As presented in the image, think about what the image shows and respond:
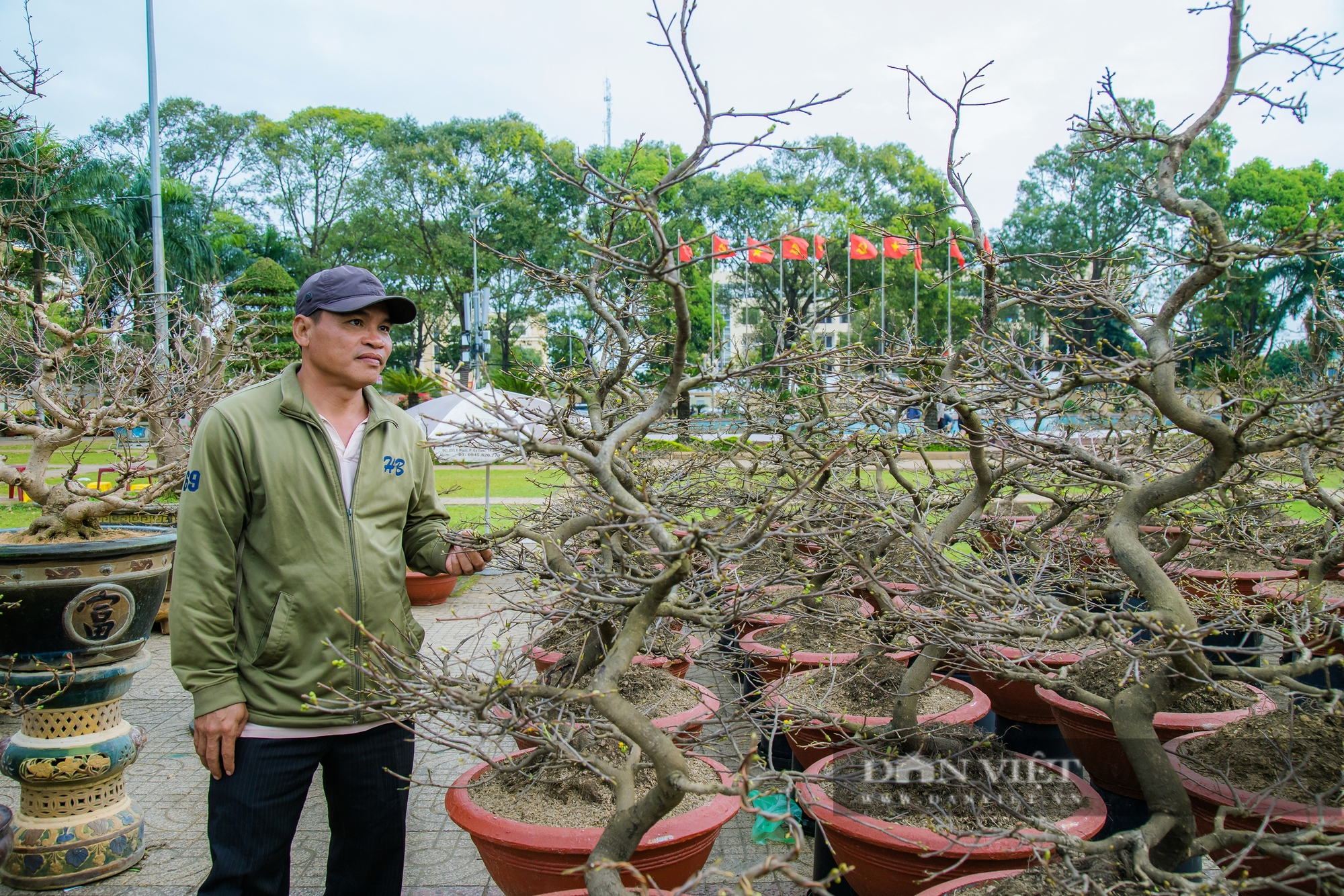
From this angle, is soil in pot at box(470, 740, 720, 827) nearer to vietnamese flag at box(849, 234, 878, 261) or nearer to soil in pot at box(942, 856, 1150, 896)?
soil in pot at box(942, 856, 1150, 896)

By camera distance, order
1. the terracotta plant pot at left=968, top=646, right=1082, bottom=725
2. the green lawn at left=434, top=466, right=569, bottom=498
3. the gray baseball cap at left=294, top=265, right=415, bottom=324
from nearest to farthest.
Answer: the gray baseball cap at left=294, top=265, right=415, bottom=324, the terracotta plant pot at left=968, top=646, right=1082, bottom=725, the green lawn at left=434, top=466, right=569, bottom=498

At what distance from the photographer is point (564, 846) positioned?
2354mm

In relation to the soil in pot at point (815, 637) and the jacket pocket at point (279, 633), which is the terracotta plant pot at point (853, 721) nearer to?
the soil in pot at point (815, 637)

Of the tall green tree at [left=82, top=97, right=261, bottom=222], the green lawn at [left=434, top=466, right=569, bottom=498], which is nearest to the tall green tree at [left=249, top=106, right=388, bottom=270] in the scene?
the tall green tree at [left=82, top=97, right=261, bottom=222]

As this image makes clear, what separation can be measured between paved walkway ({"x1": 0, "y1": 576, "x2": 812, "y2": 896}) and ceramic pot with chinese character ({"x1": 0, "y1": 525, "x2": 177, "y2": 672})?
86 centimetres

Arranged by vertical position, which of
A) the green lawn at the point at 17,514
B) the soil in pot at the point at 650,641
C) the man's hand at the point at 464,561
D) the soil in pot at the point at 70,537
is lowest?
the green lawn at the point at 17,514

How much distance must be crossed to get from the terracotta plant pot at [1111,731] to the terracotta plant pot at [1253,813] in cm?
37

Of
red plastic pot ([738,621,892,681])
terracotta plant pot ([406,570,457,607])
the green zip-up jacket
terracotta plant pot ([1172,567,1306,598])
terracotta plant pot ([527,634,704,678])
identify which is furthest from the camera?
terracotta plant pot ([406,570,457,607])

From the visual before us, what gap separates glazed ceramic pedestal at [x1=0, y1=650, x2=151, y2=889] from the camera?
3197 mm

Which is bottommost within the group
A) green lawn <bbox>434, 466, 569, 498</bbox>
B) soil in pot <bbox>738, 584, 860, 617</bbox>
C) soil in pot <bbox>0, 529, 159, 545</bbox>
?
green lawn <bbox>434, 466, 569, 498</bbox>

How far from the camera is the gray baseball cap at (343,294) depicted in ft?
7.98

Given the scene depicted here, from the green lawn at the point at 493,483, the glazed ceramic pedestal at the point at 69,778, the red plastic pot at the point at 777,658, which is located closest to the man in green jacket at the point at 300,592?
the glazed ceramic pedestal at the point at 69,778

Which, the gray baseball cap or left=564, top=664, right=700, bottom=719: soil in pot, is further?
left=564, top=664, right=700, bottom=719: soil in pot

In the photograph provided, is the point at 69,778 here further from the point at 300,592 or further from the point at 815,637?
the point at 815,637
